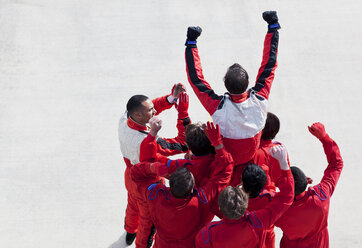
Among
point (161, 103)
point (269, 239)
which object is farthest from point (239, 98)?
point (269, 239)

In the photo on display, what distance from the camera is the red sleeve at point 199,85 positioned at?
127 inches

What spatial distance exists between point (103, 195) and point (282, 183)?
7.88 feet

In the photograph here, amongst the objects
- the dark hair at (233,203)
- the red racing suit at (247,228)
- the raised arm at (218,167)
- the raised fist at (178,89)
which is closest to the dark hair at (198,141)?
the raised arm at (218,167)

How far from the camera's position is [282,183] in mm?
2955

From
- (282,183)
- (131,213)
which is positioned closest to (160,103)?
(131,213)

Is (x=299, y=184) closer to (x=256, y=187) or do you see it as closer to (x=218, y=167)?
(x=256, y=187)

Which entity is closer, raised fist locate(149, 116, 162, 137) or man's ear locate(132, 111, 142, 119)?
raised fist locate(149, 116, 162, 137)

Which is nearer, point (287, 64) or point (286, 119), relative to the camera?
point (286, 119)

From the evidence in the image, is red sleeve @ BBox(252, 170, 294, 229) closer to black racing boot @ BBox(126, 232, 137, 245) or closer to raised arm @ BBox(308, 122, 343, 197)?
raised arm @ BBox(308, 122, 343, 197)

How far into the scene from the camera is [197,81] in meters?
3.33

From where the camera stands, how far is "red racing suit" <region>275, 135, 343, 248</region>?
310 cm

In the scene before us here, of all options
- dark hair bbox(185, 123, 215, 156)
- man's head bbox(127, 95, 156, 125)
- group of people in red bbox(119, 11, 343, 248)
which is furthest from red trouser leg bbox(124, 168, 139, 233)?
dark hair bbox(185, 123, 215, 156)

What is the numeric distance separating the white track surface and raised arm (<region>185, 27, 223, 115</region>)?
1.93 m

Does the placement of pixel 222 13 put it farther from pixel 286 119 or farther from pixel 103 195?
pixel 103 195
